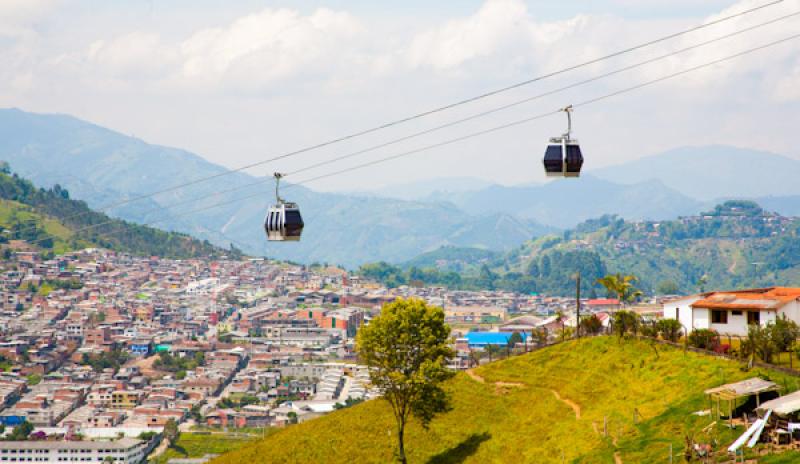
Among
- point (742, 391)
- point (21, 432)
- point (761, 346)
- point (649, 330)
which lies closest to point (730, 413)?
point (742, 391)

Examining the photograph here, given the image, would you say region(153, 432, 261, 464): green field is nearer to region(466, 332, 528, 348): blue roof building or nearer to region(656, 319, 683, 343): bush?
region(466, 332, 528, 348): blue roof building

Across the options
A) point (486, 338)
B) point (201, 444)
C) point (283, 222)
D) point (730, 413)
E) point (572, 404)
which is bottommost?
point (201, 444)

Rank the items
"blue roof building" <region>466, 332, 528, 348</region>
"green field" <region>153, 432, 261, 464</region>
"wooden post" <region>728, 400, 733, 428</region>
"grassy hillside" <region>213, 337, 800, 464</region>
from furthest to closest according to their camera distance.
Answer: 1. "blue roof building" <region>466, 332, 528, 348</region>
2. "green field" <region>153, 432, 261, 464</region>
3. "grassy hillside" <region>213, 337, 800, 464</region>
4. "wooden post" <region>728, 400, 733, 428</region>

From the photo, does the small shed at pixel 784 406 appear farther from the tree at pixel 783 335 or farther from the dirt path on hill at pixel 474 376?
the dirt path on hill at pixel 474 376

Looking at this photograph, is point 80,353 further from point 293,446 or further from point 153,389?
point 293,446

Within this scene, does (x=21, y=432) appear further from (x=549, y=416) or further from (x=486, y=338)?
(x=549, y=416)

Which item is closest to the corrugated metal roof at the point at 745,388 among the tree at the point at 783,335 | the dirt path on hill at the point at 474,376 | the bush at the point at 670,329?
the tree at the point at 783,335

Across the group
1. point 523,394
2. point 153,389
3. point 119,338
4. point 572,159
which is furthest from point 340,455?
point 119,338

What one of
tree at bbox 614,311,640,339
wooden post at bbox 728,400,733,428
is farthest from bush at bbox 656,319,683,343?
wooden post at bbox 728,400,733,428
